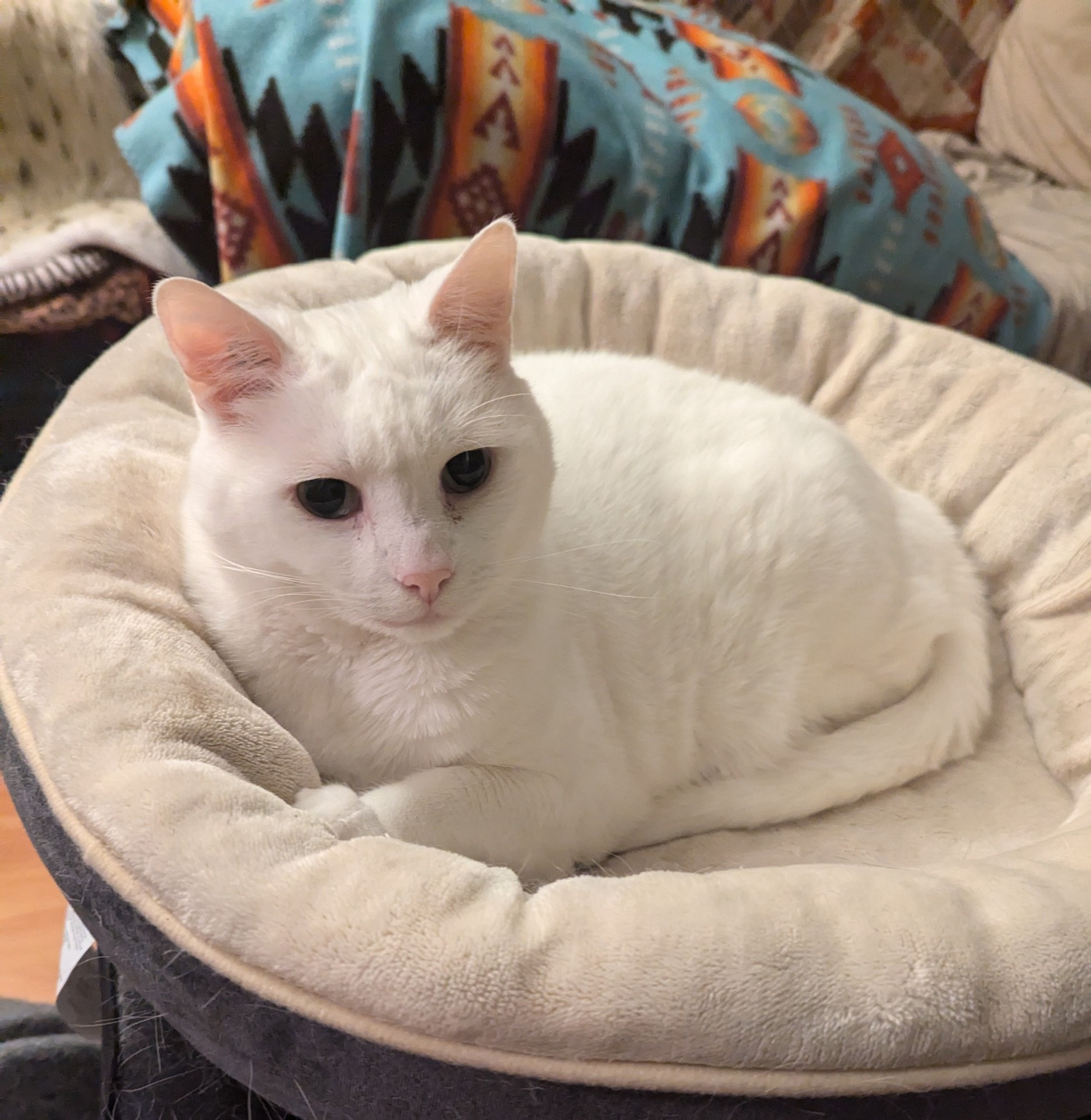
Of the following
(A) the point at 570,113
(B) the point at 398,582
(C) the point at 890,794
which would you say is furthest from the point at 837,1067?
(A) the point at 570,113

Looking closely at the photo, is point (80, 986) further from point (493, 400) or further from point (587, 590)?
point (493, 400)

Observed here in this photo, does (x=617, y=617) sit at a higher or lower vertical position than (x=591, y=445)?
lower

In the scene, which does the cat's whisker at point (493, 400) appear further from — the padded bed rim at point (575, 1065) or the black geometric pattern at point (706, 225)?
the black geometric pattern at point (706, 225)

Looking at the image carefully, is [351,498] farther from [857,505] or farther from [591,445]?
[857,505]

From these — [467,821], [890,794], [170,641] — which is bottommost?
[890,794]

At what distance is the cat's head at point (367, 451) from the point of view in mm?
897

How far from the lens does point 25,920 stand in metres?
1.64

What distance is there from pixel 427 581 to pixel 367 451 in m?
0.14

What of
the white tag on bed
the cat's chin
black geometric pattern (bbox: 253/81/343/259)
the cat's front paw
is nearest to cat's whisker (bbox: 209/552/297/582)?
the cat's chin

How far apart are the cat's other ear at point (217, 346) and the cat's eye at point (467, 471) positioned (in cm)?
19

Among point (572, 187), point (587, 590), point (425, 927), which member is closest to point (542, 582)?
point (587, 590)

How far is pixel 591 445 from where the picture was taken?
1394 mm

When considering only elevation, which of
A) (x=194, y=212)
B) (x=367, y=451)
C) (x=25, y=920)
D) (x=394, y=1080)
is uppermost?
(x=367, y=451)

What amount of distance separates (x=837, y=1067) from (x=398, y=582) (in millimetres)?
582
